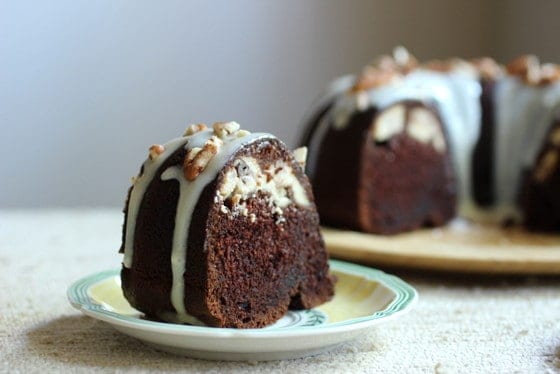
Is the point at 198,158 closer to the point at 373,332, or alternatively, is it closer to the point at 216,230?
the point at 216,230

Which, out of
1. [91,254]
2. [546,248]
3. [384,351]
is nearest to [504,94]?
[546,248]

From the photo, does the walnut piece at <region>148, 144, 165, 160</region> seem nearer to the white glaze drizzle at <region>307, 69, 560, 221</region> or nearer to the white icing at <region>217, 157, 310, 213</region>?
the white icing at <region>217, 157, 310, 213</region>

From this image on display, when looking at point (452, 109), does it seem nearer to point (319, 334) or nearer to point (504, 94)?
point (504, 94)

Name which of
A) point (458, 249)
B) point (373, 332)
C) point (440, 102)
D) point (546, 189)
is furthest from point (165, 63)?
point (373, 332)

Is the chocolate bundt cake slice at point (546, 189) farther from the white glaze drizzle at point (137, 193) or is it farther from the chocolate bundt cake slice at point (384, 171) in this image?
the white glaze drizzle at point (137, 193)

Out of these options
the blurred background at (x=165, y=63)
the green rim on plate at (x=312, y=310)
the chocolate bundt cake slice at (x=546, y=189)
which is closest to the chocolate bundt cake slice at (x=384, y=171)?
the chocolate bundt cake slice at (x=546, y=189)

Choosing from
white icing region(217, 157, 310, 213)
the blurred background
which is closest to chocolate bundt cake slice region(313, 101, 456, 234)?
white icing region(217, 157, 310, 213)
